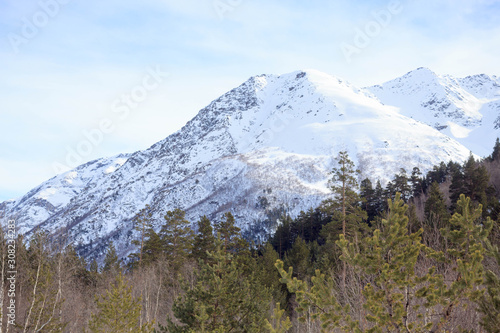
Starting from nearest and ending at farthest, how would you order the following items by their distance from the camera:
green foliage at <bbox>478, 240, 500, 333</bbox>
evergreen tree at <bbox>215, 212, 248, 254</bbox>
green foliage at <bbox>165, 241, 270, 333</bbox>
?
green foliage at <bbox>478, 240, 500, 333</bbox>
green foliage at <bbox>165, 241, 270, 333</bbox>
evergreen tree at <bbox>215, 212, 248, 254</bbox>

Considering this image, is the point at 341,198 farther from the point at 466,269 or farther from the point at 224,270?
the point at 466,269

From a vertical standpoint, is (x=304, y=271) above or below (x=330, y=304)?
below

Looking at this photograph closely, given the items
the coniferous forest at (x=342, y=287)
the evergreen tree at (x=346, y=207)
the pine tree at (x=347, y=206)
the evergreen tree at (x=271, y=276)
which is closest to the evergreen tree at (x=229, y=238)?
the coniferous forest at (x=342, y=287)

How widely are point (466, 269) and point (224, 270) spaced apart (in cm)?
903

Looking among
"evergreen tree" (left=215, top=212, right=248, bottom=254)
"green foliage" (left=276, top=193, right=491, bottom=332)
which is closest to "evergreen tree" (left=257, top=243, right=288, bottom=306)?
"evergreen tree" (left=215, top=212, right=248, bottom=254)

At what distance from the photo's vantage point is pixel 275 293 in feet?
113

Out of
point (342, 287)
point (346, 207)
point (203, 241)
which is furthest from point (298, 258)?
point (342, 287)

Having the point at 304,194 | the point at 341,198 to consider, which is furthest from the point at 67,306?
the point at 304,194

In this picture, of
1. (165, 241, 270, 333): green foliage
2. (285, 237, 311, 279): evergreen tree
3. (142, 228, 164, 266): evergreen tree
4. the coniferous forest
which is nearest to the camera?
the coniferous forest

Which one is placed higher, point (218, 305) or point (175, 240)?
point (175, 240)

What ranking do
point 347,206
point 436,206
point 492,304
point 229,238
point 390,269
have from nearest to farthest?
point 492,304 → point 390,269 → point 347,206 → point 229,238 → point 436,206

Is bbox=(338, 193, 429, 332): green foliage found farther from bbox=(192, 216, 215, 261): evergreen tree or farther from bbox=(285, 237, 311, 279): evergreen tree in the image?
bbox=(285, 237, 311, 279): evergreen tree

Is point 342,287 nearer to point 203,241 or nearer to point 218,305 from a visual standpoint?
point 218,305

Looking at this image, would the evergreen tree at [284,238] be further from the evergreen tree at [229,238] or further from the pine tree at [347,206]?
the pine tree at [347,206]
